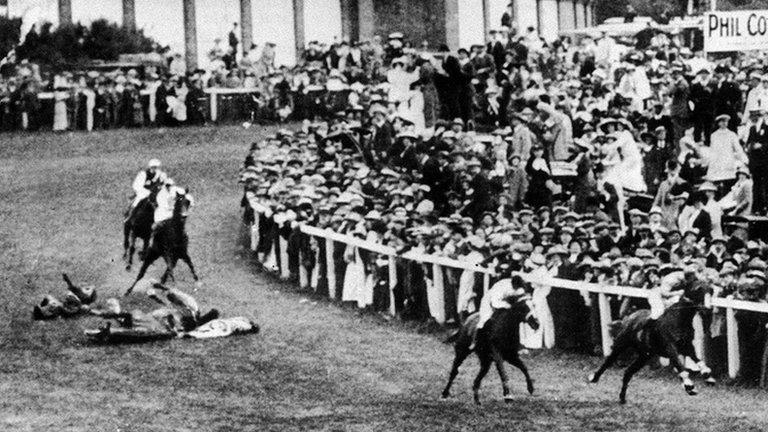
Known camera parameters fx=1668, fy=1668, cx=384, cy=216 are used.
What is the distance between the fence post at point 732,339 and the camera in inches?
783

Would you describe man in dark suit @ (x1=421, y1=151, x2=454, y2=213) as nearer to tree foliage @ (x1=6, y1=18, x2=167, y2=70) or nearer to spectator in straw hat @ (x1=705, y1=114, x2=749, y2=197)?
spectator in straw hat @ (x1=705, y1=114, x2=749, y2=197)

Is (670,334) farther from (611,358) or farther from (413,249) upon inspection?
(413,249)

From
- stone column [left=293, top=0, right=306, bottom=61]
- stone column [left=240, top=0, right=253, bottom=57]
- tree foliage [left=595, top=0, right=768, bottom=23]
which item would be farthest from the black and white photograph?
tree foliage [left=595, top=0, right=768, bottom=23]

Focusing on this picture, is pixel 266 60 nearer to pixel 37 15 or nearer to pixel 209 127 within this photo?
pixel 209 127

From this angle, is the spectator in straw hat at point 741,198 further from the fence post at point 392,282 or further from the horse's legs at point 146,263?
the horse's legs at point 146,263

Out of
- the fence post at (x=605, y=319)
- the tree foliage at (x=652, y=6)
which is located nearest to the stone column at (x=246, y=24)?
the tree foliage at (x=652, y=6)

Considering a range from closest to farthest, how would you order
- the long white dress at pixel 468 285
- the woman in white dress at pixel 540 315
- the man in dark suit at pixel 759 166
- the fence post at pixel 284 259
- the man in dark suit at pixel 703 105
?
1. the woman in white dress at pixel 540 315
2. the long white dress at pixel 468 285
3. the man in dark suit at pixel 759 166
4. the fence post at pixel 284 259
5. the man in dark suit at pixel 703 105

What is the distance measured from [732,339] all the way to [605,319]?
1904mm

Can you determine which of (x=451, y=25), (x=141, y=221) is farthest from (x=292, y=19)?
(x=141, y=221)

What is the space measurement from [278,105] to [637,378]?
71.8 ft

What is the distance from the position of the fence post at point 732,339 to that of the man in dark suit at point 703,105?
322 inches

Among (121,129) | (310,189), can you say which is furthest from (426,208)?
(121,129)

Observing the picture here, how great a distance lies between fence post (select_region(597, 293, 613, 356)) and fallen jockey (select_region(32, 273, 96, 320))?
24.6ft

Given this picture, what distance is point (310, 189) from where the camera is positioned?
88.5 ft
